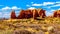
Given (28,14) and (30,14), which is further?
(28,14)

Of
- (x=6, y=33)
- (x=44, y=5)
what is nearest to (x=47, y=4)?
(x=44, y=5)

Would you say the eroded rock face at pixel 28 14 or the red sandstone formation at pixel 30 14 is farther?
the eroded rock face at pixel 28 14

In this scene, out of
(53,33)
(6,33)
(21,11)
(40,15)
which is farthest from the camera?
(40,15)

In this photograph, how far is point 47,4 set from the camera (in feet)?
72.8

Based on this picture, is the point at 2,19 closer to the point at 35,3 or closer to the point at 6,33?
the point at 35,3

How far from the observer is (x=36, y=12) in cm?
2664

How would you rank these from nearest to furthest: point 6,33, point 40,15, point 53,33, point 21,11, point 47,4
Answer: point 6,33 → point 53,33 → point 47,4 → point 21,11 → point 40,15

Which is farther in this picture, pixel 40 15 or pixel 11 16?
pixel 40 15

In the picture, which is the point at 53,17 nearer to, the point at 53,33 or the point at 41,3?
the point at 41,3

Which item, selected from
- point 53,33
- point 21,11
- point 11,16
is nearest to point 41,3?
point 21,11

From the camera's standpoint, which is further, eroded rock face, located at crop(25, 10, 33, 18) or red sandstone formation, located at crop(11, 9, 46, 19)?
eroded rock face, located at crop(25, 10, 33, 18)

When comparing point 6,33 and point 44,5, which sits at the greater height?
point 44,5

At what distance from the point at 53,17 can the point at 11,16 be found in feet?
19.0

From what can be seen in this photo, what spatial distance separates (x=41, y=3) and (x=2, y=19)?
499 cm
